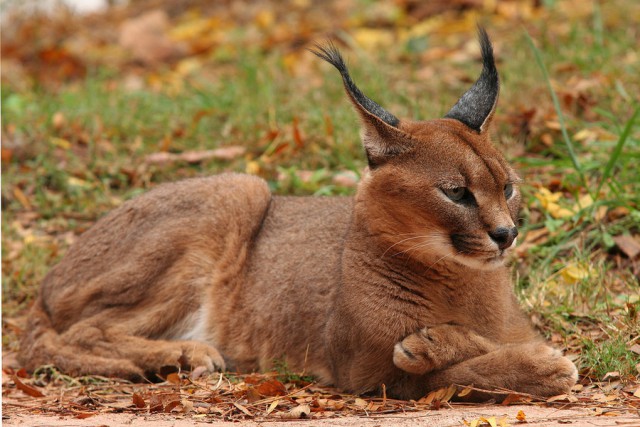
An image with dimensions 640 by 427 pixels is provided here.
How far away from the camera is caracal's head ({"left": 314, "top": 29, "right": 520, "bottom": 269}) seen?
4.36 metres

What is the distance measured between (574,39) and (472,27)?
1.69 m

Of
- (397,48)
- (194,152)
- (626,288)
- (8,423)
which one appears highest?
(397,48)

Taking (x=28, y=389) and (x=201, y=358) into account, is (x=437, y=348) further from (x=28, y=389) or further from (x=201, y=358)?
(x=28, y=389)

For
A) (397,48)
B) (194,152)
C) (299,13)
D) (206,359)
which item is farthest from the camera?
(299,13)

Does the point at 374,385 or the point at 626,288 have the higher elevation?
the point at 626,288

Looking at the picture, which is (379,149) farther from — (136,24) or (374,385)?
(136,24)

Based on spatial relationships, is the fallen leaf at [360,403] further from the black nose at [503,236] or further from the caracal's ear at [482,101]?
the caracal's ear at [482,101]

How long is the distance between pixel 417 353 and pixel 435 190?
2.47ft

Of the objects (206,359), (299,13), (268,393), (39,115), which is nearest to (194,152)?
(39,115)

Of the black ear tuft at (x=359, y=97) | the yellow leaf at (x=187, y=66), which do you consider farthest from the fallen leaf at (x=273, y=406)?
the yellow leaf at (x=187, y=66)

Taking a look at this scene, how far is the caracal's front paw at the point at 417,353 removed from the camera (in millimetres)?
4434

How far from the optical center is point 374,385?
4.73 metres

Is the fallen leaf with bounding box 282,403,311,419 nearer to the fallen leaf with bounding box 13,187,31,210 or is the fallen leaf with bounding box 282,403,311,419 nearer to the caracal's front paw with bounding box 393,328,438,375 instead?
the caracal's front paw with bounding box 393,328,438,375

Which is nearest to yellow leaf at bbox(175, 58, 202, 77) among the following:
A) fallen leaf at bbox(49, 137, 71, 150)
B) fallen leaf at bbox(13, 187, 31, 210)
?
fallen leaf at bbox(49, 137, 71, 150)
